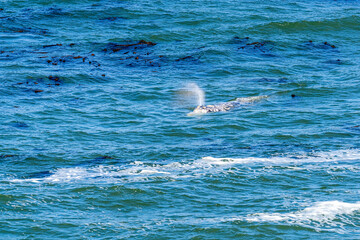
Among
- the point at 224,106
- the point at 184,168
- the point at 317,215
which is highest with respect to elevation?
the point at 317,215

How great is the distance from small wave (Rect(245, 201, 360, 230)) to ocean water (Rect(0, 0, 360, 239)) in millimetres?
43

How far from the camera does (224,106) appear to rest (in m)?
22.9

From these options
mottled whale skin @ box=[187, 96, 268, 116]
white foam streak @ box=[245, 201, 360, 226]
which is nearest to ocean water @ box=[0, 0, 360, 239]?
white foam streak @ box=[245, 201, 360, 226]

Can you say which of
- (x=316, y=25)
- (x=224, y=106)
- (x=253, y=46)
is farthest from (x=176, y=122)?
(x=316, y=25)

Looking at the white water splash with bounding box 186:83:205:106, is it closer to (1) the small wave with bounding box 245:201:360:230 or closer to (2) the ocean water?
(2) the ocean water

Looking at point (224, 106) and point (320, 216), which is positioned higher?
point (320, 216)

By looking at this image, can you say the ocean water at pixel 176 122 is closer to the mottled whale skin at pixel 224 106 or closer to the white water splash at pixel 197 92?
the white water splash at pixel 197 92

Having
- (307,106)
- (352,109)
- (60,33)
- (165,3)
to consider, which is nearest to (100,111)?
(307,106)

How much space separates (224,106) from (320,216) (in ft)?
30.2

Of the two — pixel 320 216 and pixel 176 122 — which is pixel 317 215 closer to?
pixel 320 216

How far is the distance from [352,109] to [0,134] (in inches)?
455

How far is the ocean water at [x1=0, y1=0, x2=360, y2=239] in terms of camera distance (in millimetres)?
14430

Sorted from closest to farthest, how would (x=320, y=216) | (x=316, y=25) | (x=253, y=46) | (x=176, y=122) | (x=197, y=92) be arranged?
1. (x=320, y=216)
2. (x=176, y=122)
3. (x=197, y=92)
4. (x=253, y=46)
5. (x=316, y=25)

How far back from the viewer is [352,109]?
2252 centimetres
